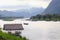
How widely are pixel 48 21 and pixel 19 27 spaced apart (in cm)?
2850

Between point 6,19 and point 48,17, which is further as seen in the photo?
point 6,19

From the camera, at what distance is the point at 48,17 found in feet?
142

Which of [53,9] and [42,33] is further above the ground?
[53,9]

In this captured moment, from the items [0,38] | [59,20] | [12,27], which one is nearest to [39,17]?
[59,20]

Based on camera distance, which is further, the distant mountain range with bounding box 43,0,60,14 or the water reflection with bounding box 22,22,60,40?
the distant mountain range with bounding box 43,0,60,14

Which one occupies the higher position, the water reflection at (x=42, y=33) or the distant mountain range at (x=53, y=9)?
the distant mountain range at (x=53, y=9)

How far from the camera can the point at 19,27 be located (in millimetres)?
18609

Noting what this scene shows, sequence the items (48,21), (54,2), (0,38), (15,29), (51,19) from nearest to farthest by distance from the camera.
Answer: (0,38) < (15,29) < (51,19) < (48,21) < (54,2)

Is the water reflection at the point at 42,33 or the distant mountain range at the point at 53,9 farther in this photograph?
the distant mountain range at the point at 53,9

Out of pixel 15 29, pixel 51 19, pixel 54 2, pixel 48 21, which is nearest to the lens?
pixel 15 29

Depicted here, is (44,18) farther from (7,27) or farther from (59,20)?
(7,27)

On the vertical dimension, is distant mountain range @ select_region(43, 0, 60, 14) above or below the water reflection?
above

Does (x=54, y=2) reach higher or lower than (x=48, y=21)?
higher

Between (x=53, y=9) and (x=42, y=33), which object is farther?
(x=53, y=9)
